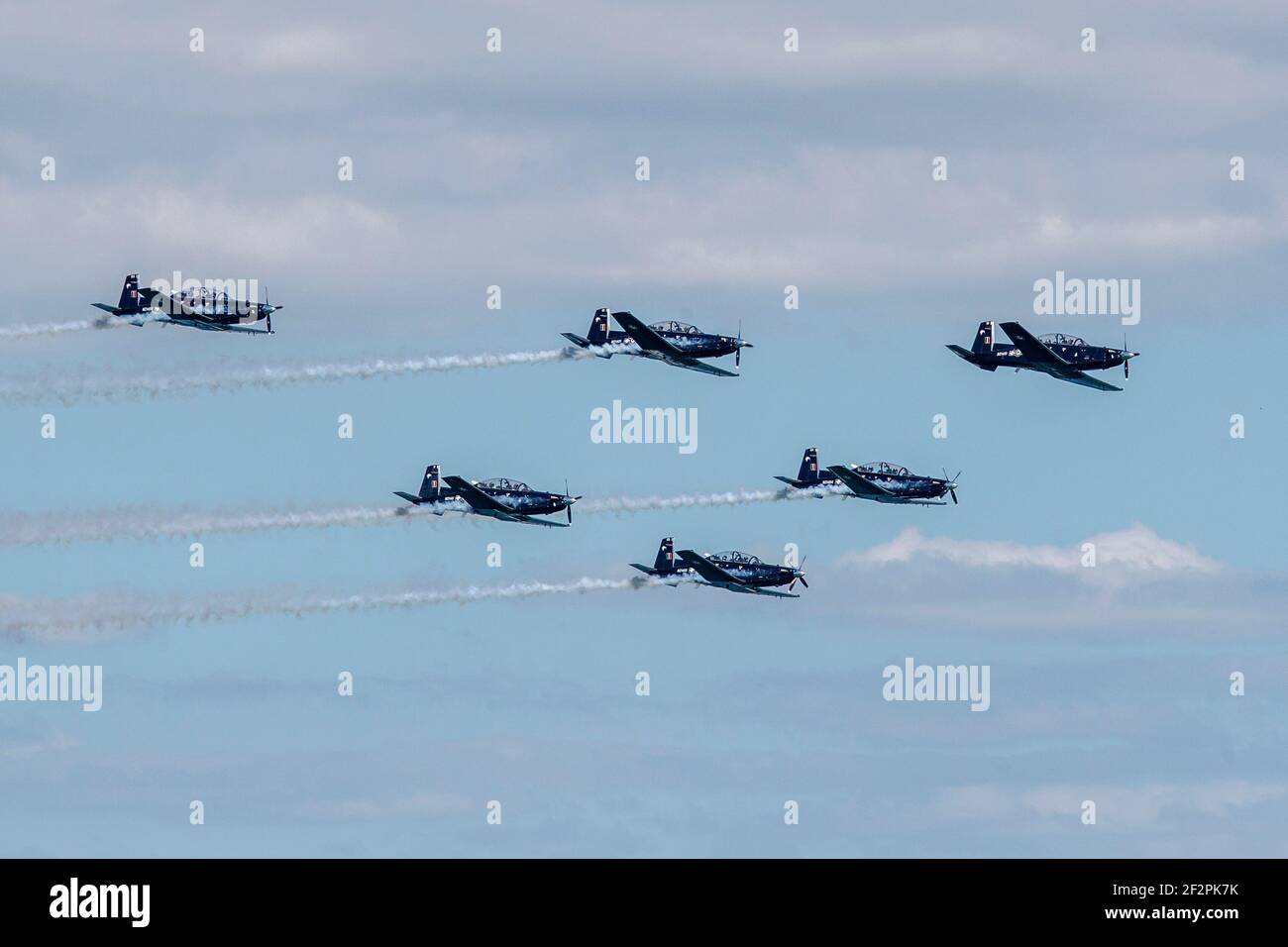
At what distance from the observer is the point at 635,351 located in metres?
167

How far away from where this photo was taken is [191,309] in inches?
6270

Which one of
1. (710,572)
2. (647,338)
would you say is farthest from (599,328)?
(710,572)

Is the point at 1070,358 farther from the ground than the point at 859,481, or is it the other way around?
the point at 1070,358

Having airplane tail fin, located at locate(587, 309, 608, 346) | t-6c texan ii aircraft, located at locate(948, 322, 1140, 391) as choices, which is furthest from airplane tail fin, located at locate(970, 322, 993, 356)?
airplane tail fin, located at locate(587, 309, 608, 346)

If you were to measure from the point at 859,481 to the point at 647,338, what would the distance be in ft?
48.6

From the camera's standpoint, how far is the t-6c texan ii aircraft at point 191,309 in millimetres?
158875

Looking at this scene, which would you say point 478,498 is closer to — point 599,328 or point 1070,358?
point 599,328

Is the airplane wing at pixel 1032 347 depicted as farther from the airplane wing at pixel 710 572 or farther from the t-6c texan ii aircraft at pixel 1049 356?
the airplane wing at pixel 710 572

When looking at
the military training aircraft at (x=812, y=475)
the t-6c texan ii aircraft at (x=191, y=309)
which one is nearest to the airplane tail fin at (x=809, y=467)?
the military training aircraft at (x=812, y=475)

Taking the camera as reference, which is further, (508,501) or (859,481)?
(859,481)
